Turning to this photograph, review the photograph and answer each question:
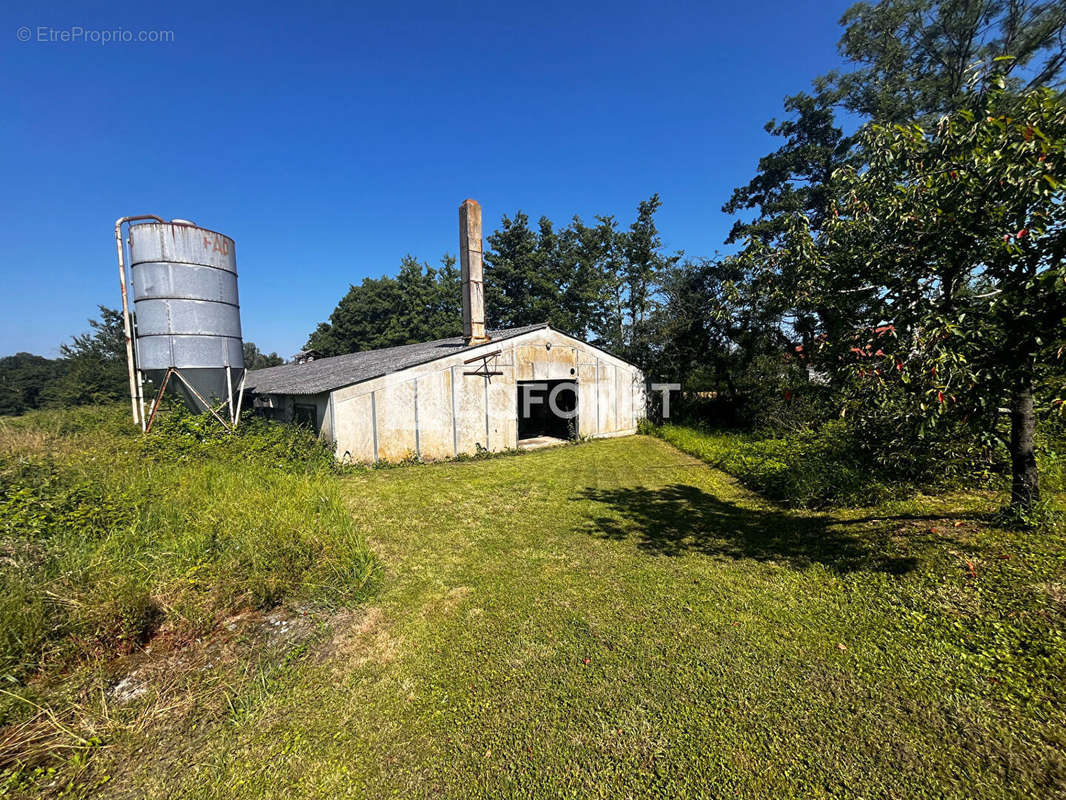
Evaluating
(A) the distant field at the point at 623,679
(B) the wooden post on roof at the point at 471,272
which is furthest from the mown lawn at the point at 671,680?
(B) the wooden post on roof at the point at 471,272

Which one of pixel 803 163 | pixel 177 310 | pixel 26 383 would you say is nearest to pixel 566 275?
pixel 803 163

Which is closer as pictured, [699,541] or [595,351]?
[699,541]

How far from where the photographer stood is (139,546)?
13.7 feet

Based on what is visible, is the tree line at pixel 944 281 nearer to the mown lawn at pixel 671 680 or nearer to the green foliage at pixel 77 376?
the mown lawn at pixel 671 680

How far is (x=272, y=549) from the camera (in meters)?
4.64

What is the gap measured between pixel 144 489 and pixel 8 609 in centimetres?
283

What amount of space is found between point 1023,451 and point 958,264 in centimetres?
260

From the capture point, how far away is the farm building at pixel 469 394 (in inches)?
A: 415

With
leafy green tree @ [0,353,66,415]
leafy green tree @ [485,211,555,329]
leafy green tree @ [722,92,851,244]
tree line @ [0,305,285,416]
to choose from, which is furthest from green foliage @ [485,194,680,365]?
leafy green tree @ [0,353,66,415]

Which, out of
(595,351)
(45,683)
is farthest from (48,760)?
(595,351)

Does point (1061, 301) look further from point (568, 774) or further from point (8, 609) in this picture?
point (8, 609)

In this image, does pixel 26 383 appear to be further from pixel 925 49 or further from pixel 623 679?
pixel 925 49

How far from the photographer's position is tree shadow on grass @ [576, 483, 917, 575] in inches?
197

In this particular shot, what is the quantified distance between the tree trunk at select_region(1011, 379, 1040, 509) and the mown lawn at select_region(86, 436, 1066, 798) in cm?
48
